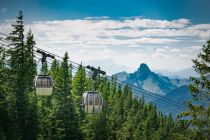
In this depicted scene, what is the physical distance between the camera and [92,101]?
29.5m

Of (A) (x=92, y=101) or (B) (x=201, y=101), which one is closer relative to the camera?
(A) (x=92, y=101)

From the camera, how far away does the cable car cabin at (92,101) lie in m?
28.9

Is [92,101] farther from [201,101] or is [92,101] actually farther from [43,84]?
[201,101]

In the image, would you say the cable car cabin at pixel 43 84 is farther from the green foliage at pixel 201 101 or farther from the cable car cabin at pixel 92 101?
the green foliage at pixel 201 101

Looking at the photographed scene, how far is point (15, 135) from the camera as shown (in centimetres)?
6025

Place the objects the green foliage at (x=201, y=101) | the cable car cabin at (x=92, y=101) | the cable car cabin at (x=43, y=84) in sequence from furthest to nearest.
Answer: the green foliage at (x=201, y=101), the cable car cabin at (x=43, y=84), the cable car cabin at (x=92, y=101)

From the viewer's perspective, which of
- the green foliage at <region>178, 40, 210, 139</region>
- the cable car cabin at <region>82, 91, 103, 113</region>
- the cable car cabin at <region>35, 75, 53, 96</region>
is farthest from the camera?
the green foliage at <region>178, 40, 210, 139</region>

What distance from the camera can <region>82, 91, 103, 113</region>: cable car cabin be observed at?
28.9 meters

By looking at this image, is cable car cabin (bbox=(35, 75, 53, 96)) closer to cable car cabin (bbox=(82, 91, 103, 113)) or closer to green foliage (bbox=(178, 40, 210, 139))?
cable car cabin (bbox=(82, 91, 103, 113))

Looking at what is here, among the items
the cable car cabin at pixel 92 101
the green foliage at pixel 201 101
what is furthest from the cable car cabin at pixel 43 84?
the green foliage at pixel 201 101

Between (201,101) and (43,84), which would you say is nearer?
(43,84)

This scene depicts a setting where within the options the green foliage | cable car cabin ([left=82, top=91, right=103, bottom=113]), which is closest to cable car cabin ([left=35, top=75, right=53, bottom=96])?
cable car cabin ([left=82, top=91, right=103, bottom=113])

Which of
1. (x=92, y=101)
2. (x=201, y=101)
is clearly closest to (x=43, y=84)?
(x=92, y=101)

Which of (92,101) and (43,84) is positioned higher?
(43,84)
